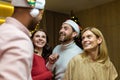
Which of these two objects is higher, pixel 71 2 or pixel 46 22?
pixel 71 2

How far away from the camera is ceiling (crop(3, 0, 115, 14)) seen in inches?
181

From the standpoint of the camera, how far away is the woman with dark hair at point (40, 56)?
5.92ft

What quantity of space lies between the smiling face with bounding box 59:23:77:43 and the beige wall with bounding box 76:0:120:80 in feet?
7.28

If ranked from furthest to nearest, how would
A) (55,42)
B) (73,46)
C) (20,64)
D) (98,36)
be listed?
(55,42) < (73,46) < (98,36) < (20,64)

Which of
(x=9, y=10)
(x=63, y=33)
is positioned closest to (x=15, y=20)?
(x=63, y=33)

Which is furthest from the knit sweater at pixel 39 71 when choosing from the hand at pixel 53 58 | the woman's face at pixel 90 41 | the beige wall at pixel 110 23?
the beige wall at pixel 110 23

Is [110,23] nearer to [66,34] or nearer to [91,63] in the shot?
[66,34]

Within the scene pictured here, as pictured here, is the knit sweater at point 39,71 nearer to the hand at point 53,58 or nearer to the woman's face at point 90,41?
the hand at point 53,58

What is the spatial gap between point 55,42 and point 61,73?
325 centimetres

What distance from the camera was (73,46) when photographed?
232 centimetres

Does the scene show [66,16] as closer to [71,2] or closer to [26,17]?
[71,2]

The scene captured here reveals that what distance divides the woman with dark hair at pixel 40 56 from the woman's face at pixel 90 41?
37cm

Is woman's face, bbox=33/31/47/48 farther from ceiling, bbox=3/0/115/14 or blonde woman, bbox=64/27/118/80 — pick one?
ceiling, bbox=3/0/115/14

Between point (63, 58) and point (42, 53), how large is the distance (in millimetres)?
209
